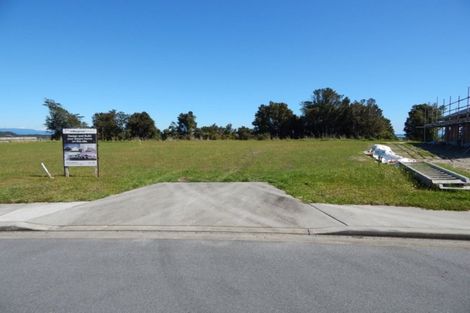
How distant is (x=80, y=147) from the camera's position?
13.0 meters

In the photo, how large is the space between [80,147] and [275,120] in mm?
85825

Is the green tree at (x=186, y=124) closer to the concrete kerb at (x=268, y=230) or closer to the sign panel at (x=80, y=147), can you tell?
the sign panel at (x=80, y=147)

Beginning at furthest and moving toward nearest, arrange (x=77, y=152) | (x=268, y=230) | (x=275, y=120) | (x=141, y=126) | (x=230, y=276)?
(x=141, y=126) < (x=275, y=120) < (x=77, y=152) < (x=268, y=230) < (x=230, y=276)

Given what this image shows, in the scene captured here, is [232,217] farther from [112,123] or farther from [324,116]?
[112,123]

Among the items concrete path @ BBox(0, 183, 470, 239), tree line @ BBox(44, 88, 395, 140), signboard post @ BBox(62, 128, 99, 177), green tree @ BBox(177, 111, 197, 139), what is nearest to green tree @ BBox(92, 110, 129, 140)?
tree line @ BBox(44, 88, 395, 140)

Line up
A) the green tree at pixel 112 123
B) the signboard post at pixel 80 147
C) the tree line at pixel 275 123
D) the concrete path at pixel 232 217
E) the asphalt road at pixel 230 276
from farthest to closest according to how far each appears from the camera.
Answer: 1. the green tree at pixel 112 123
2. the tree line at pixel 275 123
3. the signboard post at pixel 80 147
4. the concrete path at pixel 232 217
5. the asphalt road at pixel 230 276

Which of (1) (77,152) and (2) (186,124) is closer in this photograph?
(1) (77,152)

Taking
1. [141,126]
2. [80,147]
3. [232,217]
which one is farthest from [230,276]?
[141,126]

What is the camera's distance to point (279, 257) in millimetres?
5059

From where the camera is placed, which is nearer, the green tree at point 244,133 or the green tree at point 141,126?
the green tree at point 244,133

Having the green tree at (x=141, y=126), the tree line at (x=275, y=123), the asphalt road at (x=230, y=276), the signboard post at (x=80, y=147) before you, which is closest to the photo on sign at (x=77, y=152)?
the signboard post at (x=80, y=147)

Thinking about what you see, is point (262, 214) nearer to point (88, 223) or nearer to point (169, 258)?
point (169, 258)

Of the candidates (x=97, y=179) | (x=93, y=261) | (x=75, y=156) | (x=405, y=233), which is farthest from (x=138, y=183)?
(x=405, y=233)

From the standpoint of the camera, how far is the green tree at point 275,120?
3703 inches
